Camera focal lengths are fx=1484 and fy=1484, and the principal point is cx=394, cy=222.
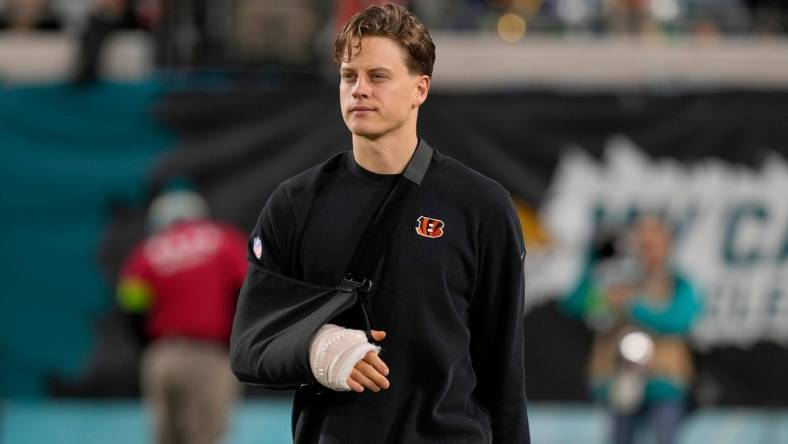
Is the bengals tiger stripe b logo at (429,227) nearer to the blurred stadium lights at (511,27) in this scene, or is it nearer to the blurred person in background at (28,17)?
the blurred stadium lights at (511,27)

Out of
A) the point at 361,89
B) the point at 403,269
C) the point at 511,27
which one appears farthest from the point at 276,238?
the point at 511,27

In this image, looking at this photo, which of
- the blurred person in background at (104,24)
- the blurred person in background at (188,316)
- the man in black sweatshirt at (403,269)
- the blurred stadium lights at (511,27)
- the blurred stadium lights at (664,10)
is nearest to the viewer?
the man in black sweatshirt at (403,269)

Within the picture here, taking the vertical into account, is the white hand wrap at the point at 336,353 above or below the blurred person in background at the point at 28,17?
below

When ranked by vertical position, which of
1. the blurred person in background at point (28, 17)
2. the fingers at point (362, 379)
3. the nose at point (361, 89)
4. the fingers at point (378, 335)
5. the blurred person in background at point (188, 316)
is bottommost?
the blurred person in background at point (188, 316)

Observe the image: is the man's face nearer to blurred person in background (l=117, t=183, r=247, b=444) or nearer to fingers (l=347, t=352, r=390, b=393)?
fingers (l=347, t=352, r=390, b=393)

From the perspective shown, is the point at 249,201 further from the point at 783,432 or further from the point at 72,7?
the point at 783,432

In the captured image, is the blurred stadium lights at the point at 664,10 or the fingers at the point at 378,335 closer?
the fingers at the point at 378,335

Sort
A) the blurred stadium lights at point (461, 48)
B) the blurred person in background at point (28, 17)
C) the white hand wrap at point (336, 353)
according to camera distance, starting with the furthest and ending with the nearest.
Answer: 1. the blurred person in background at point (28, 17)
2. the blurred stadium lights at point (461, 48)
3. the white hand wrap at point (336, 353)

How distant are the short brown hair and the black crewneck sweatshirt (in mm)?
288

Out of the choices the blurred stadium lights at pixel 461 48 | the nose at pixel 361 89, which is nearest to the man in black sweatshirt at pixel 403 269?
the nose at pixel 361 89

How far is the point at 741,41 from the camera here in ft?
37.5

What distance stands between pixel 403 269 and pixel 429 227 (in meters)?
0.12

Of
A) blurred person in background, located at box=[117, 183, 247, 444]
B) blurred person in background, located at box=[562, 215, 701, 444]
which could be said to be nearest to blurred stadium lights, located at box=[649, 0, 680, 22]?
blurred person in background, located at box=[562, 215, 701, 444]

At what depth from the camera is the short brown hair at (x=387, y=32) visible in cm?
357
